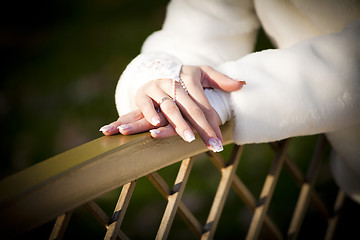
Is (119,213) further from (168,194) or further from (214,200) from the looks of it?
(214,200)

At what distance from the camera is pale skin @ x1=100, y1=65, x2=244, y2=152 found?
51 cm

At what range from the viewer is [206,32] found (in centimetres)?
81

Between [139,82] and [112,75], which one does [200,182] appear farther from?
[139,82]

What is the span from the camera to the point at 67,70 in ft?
5.13

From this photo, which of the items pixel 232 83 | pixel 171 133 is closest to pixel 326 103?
pixel 232 83

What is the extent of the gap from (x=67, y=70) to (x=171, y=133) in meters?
1.20

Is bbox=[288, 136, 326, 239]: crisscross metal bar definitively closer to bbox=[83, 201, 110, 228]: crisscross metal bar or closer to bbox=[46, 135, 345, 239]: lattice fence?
bbox=[46, 135, 345, 239]: lattice fence

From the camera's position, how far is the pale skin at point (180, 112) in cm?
51

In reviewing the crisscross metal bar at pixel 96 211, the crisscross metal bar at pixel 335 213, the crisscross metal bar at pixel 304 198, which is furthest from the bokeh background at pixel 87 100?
the crisscross metal bar at pixel 96 211

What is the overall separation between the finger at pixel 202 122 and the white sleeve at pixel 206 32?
0.75 feet

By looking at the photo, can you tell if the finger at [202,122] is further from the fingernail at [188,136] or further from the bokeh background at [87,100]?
the bokeh background at [87,100]

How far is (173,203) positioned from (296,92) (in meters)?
0.29

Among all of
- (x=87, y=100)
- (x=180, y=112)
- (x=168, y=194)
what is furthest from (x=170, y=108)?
(x=87, y=100)

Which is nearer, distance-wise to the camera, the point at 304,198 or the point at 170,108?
the point at 170,108
